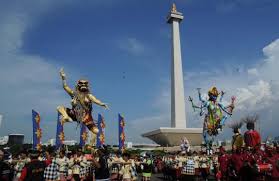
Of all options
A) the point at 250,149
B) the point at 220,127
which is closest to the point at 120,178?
the point at 250,149

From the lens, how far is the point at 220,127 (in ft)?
72.5

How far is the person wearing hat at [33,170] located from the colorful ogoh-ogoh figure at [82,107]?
27.3 feet

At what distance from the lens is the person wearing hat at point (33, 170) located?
571 centimetres

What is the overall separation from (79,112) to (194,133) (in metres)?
37.3

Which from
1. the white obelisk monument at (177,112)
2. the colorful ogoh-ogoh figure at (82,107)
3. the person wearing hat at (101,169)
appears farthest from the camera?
the white obelisk monument at (177,112)

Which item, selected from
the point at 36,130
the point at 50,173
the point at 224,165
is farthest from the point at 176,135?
the point at 50,173

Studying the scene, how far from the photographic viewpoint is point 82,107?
1441 centimetres

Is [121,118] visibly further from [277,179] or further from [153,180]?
[277,179]

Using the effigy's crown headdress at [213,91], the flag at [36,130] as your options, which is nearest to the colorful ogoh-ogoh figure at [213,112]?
the effigy's crown headdress at [213,91]

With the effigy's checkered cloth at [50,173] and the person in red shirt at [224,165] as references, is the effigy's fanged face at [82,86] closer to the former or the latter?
the person in red shirt at [224,165]

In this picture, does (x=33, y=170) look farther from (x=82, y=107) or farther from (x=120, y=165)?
(x=82, y=107)

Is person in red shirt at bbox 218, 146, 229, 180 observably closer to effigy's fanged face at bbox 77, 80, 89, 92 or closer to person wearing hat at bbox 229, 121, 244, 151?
person wearing hat at bbox 229, 121, 244, 151

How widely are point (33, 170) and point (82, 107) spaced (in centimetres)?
871

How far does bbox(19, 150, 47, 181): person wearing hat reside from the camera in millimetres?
5706
